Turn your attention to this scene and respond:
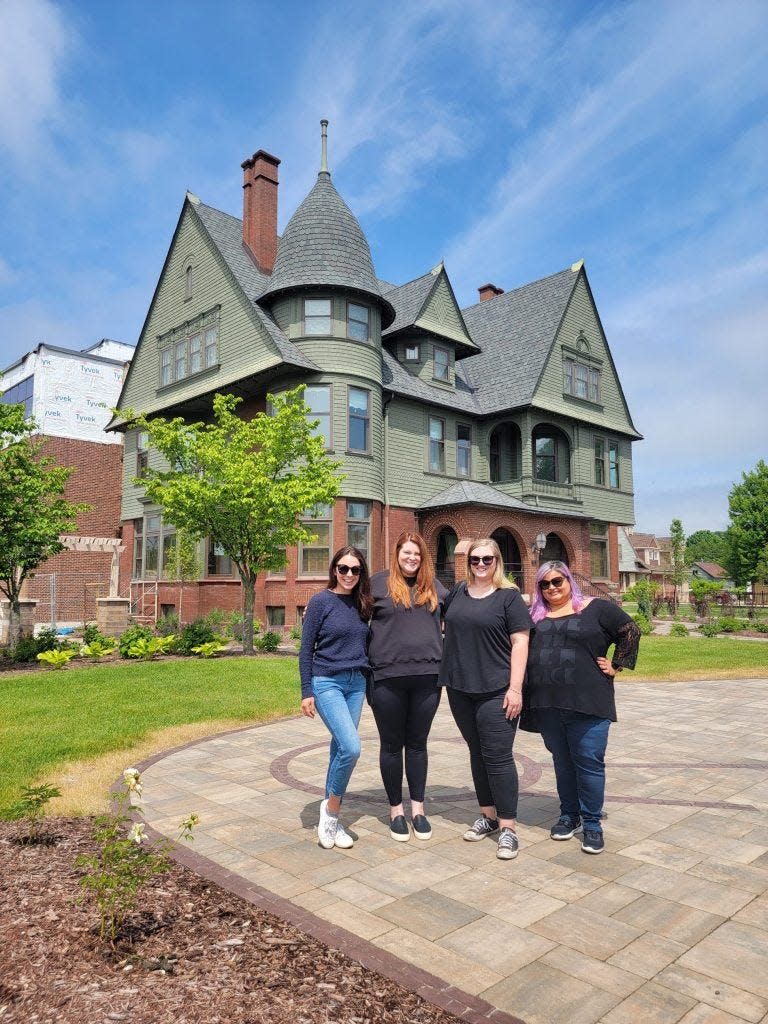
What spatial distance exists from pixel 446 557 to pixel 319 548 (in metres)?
7.24

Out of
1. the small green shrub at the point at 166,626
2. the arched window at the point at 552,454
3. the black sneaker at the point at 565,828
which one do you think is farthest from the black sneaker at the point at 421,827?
the arched window at the point at 552,454

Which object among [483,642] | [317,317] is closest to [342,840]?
[483,642]

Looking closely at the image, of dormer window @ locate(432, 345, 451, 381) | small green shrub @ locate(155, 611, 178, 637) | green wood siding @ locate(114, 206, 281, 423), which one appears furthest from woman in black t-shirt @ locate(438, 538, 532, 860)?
dormer window @ locate(432, 345, 451, 381)

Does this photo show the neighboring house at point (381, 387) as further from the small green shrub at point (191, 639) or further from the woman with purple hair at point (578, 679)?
the woman with purple hair at point (578, 679)

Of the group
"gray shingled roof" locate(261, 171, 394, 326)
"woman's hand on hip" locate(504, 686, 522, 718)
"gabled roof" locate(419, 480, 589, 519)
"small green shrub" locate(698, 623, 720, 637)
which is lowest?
"small green shrub" locate(698, 623, 720, 637)

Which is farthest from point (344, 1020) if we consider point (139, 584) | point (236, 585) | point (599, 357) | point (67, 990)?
point (599, 357)

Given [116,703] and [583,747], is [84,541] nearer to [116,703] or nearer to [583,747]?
[116,703]

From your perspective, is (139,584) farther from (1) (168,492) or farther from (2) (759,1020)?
(2) (759,1020)

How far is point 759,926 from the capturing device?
3.73m

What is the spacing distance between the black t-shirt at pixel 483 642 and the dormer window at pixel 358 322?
1899cm

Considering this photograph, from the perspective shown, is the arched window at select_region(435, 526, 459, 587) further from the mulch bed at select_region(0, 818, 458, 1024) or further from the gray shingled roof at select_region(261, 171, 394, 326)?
the mulch bed at select_region(0, 818, 458, 1024)

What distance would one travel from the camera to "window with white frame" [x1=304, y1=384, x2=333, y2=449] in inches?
878

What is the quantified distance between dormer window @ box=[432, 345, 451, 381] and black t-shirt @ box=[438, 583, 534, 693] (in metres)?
22.5

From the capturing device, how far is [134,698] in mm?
10750
